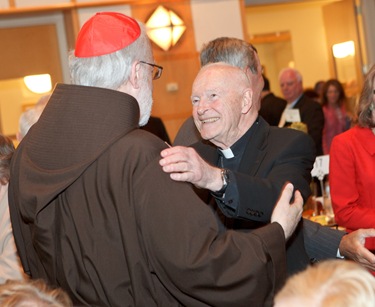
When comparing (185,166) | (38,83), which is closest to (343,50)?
(38,83)

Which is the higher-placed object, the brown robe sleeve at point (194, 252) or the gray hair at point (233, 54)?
the gray hair at point (233, 54)

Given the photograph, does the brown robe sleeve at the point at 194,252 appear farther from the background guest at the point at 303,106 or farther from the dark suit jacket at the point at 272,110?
the background guest at the point at 303,106

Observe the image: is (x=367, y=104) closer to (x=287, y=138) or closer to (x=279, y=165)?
(x=287, y=138)

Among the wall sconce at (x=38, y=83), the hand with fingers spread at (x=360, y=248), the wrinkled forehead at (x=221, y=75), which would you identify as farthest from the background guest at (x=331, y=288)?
the wall sconce at (x=38, y=83)

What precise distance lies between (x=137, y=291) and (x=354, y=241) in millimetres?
1448

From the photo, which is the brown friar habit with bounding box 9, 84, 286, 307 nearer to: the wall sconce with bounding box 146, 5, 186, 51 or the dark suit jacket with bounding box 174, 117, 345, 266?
the dark suit jacket with bounding box 174, 117, 345, 266

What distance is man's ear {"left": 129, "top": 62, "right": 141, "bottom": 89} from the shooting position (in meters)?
2.52

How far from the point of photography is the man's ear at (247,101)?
3.07 metres

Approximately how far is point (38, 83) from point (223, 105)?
6.38 metres

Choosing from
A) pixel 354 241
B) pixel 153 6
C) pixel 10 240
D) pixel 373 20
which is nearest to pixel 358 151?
pixel 354 241

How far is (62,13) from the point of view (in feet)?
30.0

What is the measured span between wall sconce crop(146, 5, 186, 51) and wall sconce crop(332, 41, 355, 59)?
3.40 m

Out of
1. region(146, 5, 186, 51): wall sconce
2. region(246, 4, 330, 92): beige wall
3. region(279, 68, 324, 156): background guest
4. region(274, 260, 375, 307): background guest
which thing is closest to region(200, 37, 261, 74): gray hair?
region(274, 260, 375, 307): background guest

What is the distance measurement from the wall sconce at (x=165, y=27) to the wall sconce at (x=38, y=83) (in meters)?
1.33
